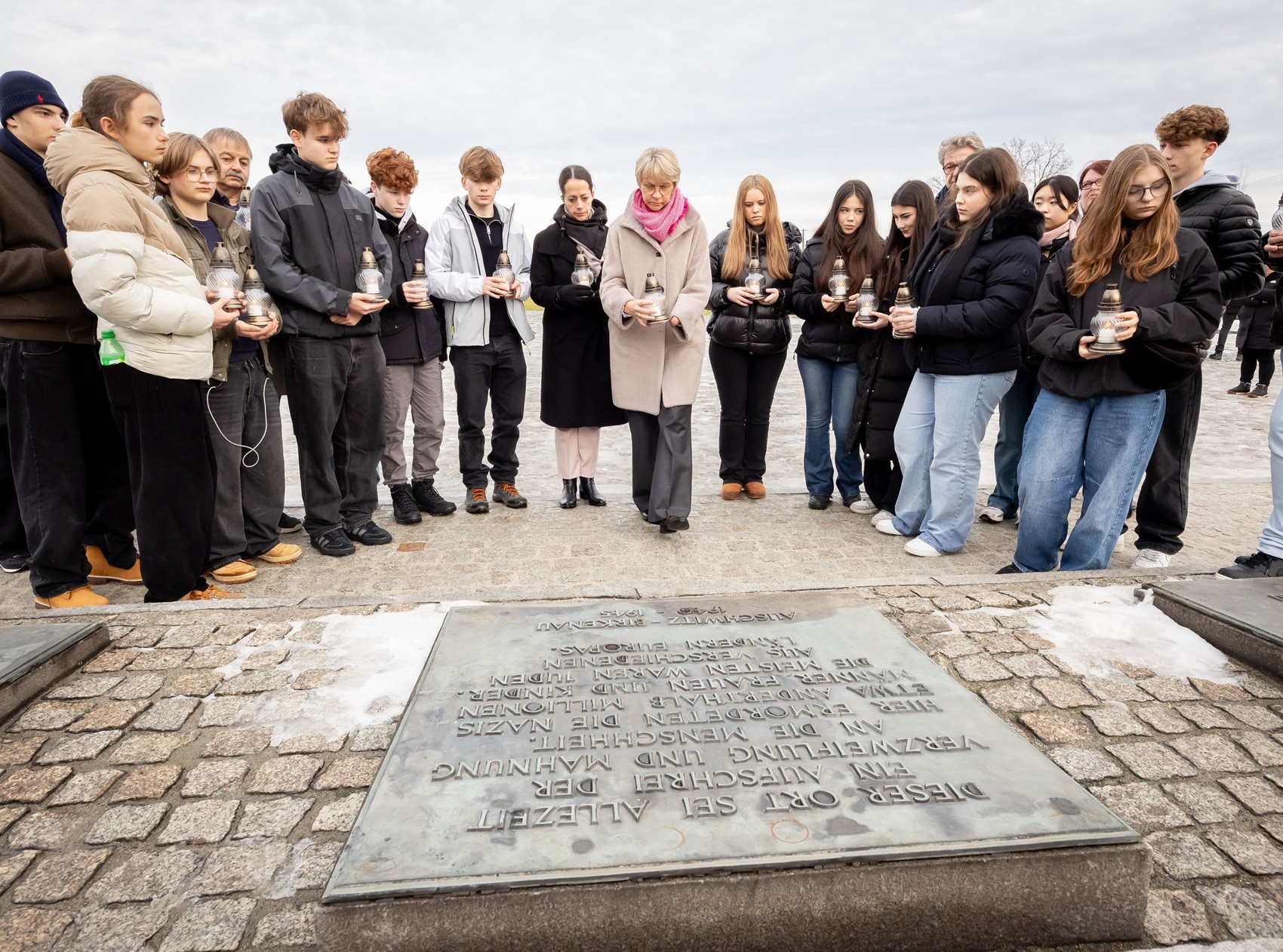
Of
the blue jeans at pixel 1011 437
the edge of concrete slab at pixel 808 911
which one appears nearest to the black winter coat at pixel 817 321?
the blue jeans at pixel 1011 437

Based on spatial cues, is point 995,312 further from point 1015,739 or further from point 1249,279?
point 1015,739

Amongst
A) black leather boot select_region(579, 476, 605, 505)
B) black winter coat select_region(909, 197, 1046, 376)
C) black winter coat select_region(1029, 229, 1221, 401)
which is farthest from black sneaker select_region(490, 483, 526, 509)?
black winter coat select_region(1029, 229, 1221, 401)

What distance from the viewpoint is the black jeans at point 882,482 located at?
5.39m

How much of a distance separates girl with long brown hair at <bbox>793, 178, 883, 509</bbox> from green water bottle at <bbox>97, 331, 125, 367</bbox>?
393 cm

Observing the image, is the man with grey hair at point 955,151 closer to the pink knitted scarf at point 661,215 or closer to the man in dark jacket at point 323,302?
the pink knitted scarf at point 661,215

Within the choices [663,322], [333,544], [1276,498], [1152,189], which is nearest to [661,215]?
[663,322]

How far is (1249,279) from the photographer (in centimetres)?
411

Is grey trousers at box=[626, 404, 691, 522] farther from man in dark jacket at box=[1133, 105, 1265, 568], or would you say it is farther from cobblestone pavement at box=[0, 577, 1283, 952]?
man in dark jacket at box=[1133, 105, 1265, 568]

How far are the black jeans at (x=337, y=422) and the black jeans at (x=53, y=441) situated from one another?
959 millimetres

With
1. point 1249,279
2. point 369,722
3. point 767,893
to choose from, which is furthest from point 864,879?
point 1249,279

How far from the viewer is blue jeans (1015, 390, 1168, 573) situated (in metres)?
3.90

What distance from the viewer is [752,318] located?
18.2ft

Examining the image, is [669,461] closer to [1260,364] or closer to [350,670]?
[350,670]

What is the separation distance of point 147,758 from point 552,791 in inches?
53.5
